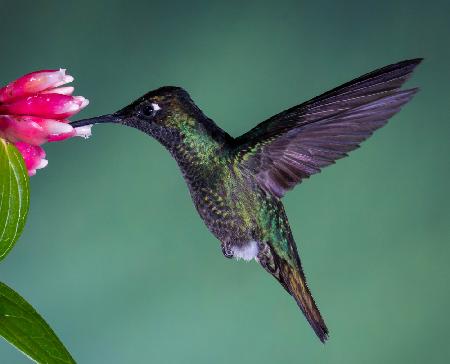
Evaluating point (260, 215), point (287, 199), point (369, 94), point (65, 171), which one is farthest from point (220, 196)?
point (65, 171)

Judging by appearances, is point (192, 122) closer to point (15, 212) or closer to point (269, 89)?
point (15, 212)

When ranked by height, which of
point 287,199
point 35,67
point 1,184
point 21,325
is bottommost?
point 21,325

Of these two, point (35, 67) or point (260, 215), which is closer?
point (260, 215)

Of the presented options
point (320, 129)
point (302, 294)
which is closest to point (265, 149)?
point (320, 129)

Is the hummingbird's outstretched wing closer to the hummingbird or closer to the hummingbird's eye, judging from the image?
the hummingbird

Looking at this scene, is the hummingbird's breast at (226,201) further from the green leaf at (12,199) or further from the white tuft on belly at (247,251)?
the green leaf at (12,199)

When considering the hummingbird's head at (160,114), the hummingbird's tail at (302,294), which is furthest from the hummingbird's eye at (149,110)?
the hummingbird's tail at (302,294)
